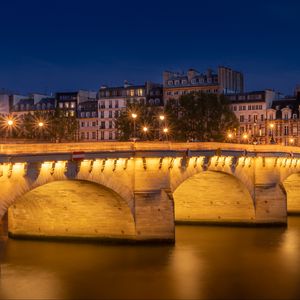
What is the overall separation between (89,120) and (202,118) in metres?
24.2

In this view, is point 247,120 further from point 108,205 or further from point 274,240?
point 108,205

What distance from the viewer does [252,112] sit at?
114188mm

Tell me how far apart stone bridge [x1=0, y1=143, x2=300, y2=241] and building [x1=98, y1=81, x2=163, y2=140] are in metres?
57.3

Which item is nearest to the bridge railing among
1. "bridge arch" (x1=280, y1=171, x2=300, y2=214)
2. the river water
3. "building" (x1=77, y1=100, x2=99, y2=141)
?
the river water

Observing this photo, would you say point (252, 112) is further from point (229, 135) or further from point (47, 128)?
point (47, 128)

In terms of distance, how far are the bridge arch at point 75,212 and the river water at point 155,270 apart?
1140mm

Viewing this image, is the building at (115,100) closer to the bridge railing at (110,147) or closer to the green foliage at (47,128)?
the green foliage at (47,128)

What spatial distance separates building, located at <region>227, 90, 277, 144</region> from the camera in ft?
372

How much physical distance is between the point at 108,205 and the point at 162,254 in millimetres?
5113

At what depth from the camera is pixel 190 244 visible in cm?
4966

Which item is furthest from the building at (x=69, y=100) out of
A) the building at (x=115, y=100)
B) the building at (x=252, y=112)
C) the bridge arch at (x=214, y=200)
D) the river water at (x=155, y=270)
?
the river water at (x=155, y=270)

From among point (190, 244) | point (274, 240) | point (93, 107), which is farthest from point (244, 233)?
point (93, 107)

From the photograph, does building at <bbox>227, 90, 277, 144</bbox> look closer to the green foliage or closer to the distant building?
the green foliage

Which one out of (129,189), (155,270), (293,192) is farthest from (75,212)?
(293,192)
